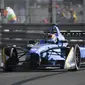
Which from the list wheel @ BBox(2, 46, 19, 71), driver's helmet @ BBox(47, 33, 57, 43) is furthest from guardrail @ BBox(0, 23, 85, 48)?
wheel @ BBox(2, 46, 19, 71)

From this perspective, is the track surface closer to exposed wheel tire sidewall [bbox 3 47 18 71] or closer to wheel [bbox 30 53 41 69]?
wheel [bbox 30 53 41 69]

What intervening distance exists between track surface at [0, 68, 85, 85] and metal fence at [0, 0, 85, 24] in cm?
860

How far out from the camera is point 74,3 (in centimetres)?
2173

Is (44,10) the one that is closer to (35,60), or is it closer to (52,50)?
(52,50)

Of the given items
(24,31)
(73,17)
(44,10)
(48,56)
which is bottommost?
(48,56)

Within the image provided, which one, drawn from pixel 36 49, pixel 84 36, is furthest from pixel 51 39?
pixel 84 36

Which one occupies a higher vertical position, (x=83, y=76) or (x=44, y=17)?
(x=44, y=17)

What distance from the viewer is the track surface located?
10497 mm

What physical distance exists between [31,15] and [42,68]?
7833mm

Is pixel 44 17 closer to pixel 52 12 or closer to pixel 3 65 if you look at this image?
pixel 52 12

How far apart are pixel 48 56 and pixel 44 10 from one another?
859 cm

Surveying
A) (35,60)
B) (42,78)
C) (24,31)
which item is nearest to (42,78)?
(42,78)

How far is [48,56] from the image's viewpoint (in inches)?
524

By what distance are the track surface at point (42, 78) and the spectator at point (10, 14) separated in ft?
29.2
